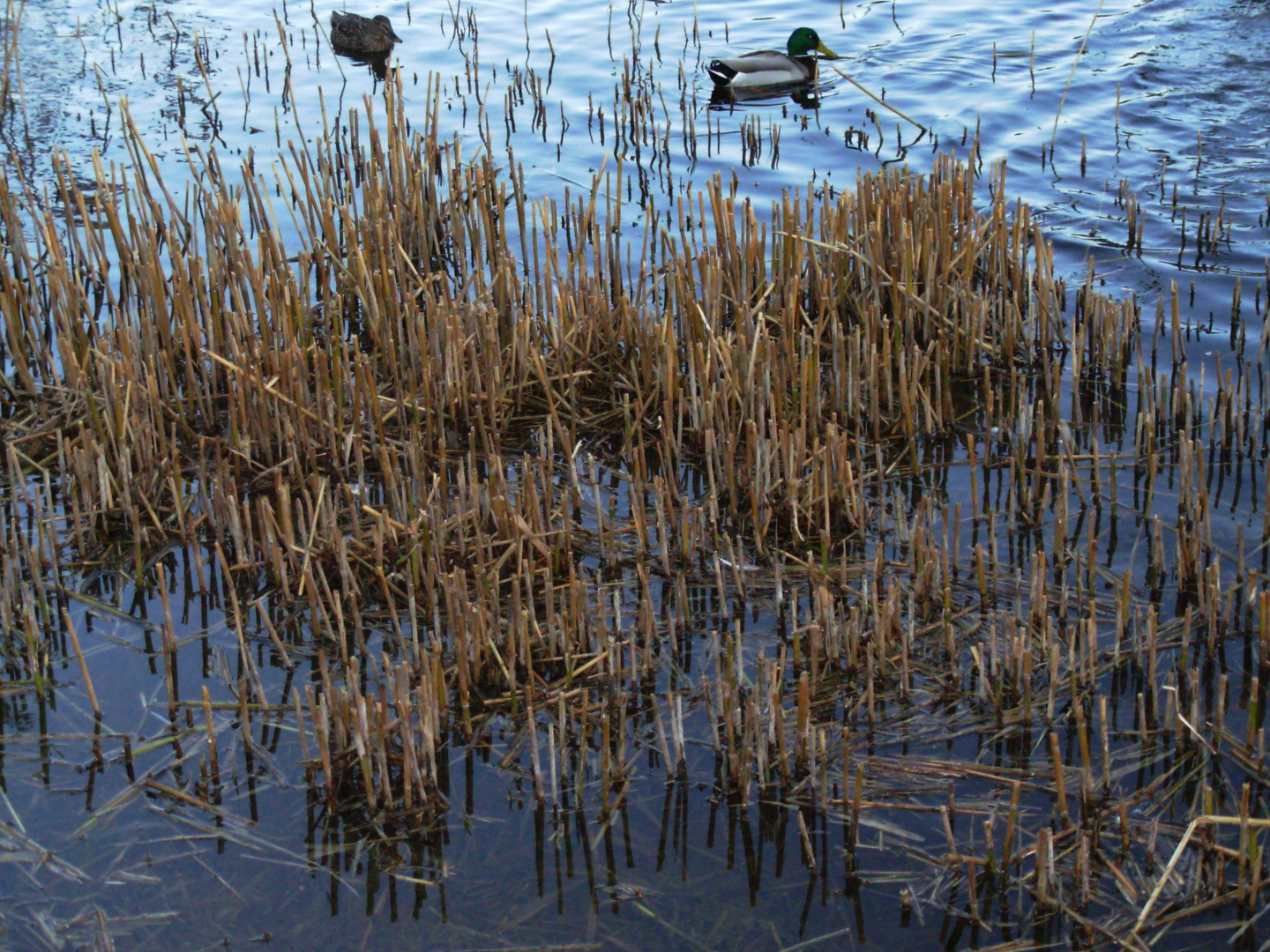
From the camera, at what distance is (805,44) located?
437 inches

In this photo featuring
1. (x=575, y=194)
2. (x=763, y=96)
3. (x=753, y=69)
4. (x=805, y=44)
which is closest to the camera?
(x=575, y=194)

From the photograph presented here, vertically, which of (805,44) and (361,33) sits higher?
(361,33)

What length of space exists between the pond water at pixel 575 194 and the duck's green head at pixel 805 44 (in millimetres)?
293

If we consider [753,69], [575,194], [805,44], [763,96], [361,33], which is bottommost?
[575,194]

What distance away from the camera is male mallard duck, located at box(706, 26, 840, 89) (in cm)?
1063

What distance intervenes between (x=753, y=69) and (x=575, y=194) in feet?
9.15

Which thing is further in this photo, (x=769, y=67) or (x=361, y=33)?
(x=361, y=33)

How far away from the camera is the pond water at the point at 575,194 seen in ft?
10.2

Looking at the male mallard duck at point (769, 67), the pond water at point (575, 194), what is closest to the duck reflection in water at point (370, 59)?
the pond water at point (575, 194)

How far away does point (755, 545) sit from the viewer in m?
4.45

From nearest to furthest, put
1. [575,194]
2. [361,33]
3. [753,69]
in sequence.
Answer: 1. [575,194]
2. [753,69]
3. [361,33]

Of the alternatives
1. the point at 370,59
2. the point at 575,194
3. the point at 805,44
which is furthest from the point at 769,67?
the point at 370,59

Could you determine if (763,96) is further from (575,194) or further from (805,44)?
(575,194)

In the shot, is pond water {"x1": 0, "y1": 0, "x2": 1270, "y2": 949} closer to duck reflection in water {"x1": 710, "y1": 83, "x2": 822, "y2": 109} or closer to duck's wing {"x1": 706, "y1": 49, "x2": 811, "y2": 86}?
duck reflection in water {"x1": 710, "y1": 83, "x2": 822, "y2": 109}
